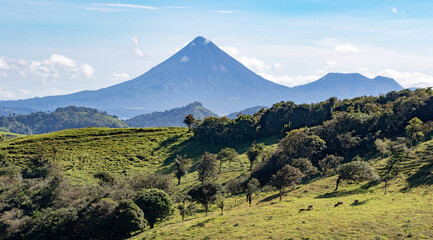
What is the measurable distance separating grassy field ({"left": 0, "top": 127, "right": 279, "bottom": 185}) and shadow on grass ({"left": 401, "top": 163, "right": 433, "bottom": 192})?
120 ft

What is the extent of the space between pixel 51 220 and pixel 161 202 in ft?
52.4

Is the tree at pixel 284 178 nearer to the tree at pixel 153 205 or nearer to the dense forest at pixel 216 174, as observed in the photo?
the dense forest at pixel 216 174

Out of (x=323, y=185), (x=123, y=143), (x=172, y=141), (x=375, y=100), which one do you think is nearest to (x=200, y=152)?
(x=172, y=141)

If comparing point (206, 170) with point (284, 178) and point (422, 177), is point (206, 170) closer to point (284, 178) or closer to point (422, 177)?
point (284, 178)

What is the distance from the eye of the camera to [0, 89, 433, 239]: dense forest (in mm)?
45094

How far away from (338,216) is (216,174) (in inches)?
1585

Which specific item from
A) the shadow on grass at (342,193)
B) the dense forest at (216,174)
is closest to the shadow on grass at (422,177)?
the dense forest at (216,174)

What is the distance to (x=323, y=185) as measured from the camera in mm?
53531

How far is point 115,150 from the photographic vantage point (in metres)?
96.4

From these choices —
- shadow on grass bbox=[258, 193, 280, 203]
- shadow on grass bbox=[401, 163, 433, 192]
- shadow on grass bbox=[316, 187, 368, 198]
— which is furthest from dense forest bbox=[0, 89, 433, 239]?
shadow on grass bbox=[316, 187, 368, 198]

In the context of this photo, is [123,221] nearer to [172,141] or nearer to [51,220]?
[51,220]

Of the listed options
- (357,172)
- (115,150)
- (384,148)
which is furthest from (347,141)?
(115,150)

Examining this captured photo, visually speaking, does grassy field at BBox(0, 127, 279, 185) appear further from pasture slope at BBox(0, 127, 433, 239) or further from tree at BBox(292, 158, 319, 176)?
tree at BBox(292, 158, 319, 176)

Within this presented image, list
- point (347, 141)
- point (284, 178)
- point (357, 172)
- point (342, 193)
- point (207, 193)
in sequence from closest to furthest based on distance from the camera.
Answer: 1. point (342, 193)
2. point (207, 193)
3. point (357, 172)
4. point (284, 178)
5. point (347, 141)
